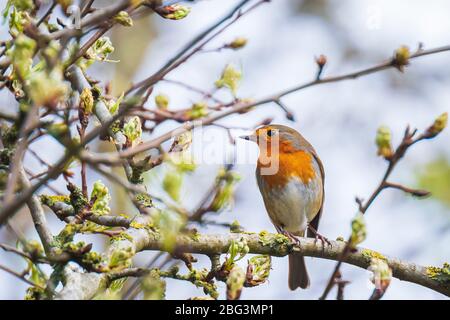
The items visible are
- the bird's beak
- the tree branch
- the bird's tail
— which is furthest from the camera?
the bird's tail

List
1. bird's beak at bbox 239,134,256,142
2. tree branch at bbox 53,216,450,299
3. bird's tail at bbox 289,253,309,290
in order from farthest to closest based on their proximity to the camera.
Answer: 1. bird's tail at bbox 289,253,309,290
2. bird's beak at bbox 239,134,256,142
3. tree branch at bbox 53,216,450,299

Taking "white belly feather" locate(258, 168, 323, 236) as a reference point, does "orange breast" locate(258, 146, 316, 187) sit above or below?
above

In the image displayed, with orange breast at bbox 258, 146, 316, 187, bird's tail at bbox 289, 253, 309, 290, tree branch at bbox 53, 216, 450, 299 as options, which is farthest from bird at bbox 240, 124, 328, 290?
tree branch at bbox 53, 216, 450, 299

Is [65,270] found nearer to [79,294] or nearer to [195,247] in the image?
[79,294]

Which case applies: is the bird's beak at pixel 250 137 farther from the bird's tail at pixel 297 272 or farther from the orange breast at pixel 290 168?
the bird's tail at pixel 297 272

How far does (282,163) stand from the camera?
5039 millimetres

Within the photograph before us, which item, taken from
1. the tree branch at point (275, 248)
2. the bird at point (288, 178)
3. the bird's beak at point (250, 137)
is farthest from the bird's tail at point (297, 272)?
the tree branch at point (275, 248)

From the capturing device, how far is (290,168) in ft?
16.4

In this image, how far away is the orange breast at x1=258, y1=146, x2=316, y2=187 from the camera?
4.97 meters

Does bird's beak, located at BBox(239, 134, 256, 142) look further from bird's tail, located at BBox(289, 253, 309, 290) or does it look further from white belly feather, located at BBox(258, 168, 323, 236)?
bird's tail, located at BBox(289, 253, 309, 290)

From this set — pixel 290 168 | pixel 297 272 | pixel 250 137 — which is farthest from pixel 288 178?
pixel 297 272

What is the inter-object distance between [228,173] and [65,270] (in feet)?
2.67

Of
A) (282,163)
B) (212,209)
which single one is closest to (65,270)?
(212,209)

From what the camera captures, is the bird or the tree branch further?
the bird
